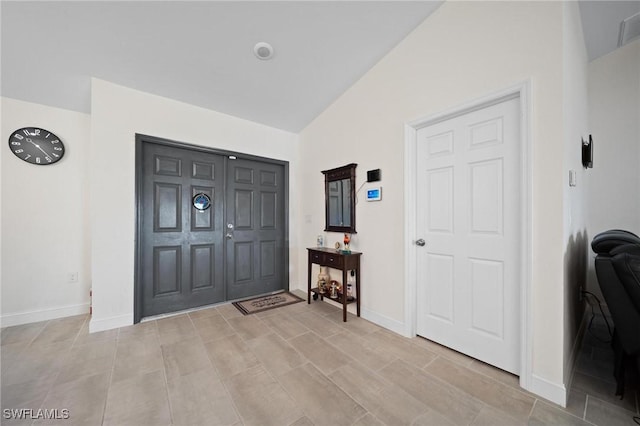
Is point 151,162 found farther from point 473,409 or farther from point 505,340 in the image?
point 505,340

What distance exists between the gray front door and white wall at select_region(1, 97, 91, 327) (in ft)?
5.81

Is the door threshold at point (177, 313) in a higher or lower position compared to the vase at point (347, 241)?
lower

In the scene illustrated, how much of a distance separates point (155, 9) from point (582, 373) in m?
4.32

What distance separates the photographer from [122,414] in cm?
142

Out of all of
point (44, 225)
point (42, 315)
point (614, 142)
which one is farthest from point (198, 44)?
point (614, 142)

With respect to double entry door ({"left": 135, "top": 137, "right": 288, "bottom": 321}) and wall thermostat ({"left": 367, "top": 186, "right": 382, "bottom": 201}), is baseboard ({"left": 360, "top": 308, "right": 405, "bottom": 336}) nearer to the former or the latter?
wall thermostat ({"left": 367, "top": 186, "right": 382, "bottom": 201})

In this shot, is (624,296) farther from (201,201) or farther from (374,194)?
(201,201)

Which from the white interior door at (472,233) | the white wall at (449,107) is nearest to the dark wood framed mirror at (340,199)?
the white wall at (449,107)

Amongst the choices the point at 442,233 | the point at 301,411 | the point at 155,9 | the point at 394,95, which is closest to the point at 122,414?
the point at 301,411

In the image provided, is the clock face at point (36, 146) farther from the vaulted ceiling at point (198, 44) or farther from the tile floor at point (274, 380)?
the tile floor at point (274, 380)

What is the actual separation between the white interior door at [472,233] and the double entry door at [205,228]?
227 cm

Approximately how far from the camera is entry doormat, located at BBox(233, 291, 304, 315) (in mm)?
3057

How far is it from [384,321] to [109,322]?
9.60 feet

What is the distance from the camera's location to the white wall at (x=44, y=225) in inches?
104
